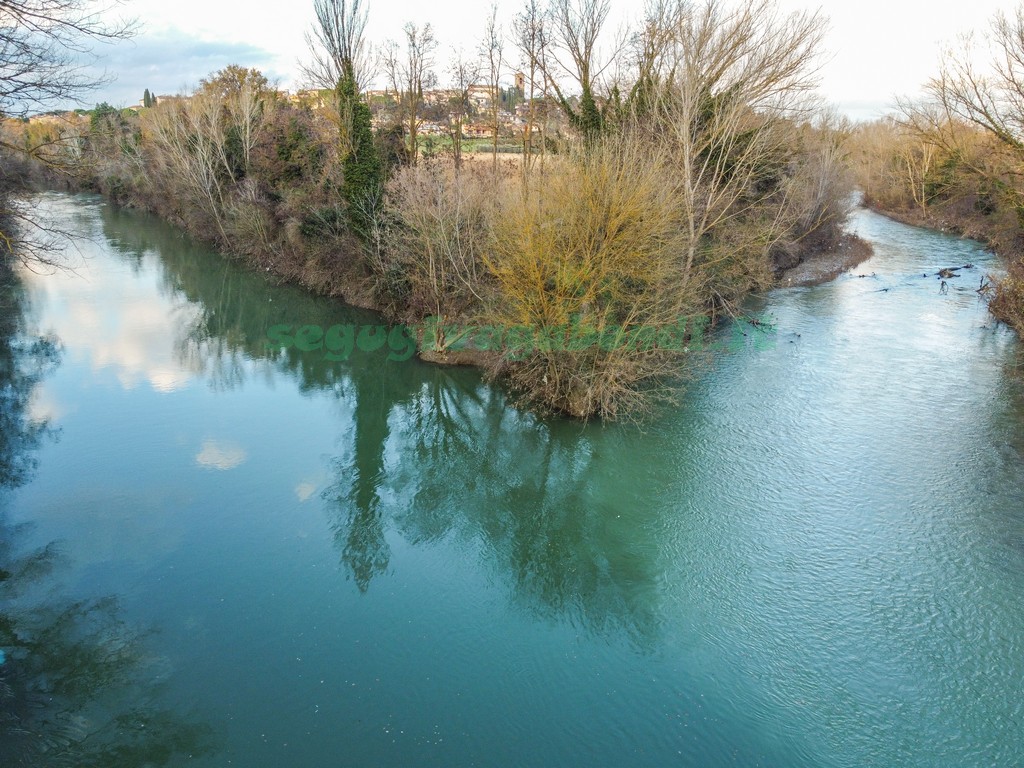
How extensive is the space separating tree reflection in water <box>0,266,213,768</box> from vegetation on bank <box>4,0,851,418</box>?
659cm

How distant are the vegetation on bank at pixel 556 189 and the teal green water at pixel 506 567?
2.64 m

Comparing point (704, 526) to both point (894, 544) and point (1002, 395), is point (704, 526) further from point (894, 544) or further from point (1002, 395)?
point (1002, 395)

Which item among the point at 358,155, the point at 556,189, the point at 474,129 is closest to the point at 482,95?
the point at 474,129

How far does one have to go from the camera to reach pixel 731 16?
59.3 ft

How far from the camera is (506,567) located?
11.5m

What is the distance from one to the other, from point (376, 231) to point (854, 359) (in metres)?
15.3

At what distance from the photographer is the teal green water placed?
8.36 metres

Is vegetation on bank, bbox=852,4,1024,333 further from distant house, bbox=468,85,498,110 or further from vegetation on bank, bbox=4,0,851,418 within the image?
distant house, bbox=468,85,498,110

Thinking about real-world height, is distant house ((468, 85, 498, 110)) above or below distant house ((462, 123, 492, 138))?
above

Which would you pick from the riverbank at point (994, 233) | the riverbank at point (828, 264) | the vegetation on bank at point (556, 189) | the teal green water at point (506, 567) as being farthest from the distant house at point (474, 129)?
the riverbank at point (994, 233)

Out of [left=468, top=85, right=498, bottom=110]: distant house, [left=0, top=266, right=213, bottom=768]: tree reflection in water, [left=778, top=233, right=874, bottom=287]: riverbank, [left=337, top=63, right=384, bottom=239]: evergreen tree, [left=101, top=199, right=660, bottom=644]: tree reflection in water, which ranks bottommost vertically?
[left=0, top=266, right=213, bottom=768]: tree reflection in water

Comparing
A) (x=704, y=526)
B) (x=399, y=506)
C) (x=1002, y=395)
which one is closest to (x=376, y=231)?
(x=399, y=506)

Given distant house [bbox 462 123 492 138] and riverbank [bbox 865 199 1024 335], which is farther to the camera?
distant house [bbox 462 123 492 138]

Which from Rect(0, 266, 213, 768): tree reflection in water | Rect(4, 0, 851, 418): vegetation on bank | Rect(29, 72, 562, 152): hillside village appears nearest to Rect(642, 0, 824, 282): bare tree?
Rect(4, 0, 851, 418): vegetation on bank
